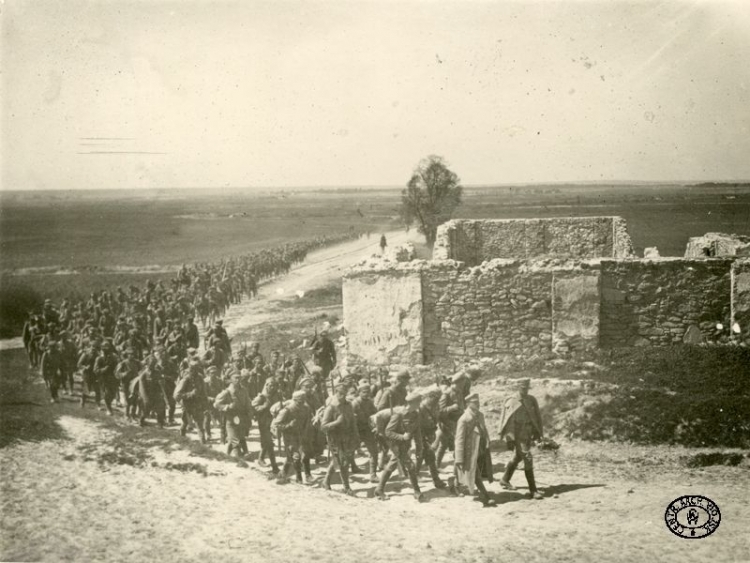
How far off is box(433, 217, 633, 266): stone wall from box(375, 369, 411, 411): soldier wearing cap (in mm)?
11466

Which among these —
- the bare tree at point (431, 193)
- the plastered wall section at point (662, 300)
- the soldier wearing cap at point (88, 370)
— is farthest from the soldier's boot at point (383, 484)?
the bare tree at point (431, 193)

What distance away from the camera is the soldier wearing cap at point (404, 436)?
8070 mm

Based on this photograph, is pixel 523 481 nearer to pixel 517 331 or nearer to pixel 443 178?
pixel 517 331

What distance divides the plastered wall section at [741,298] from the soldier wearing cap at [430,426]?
229 inches

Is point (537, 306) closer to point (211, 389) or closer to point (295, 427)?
point (295, 427)

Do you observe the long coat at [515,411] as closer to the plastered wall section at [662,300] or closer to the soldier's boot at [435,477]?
the soldier's boot at [435,477]

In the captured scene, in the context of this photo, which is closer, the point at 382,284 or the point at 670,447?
the point at 670,447

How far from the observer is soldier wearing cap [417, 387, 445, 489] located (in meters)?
8.26

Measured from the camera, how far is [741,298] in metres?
11.1

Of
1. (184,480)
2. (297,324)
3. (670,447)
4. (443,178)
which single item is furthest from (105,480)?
(443,178)

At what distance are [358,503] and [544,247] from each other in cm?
1433

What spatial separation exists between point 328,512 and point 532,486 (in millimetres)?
2508

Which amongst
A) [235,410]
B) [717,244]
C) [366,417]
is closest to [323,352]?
[235,410]

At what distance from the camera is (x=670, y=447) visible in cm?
891
